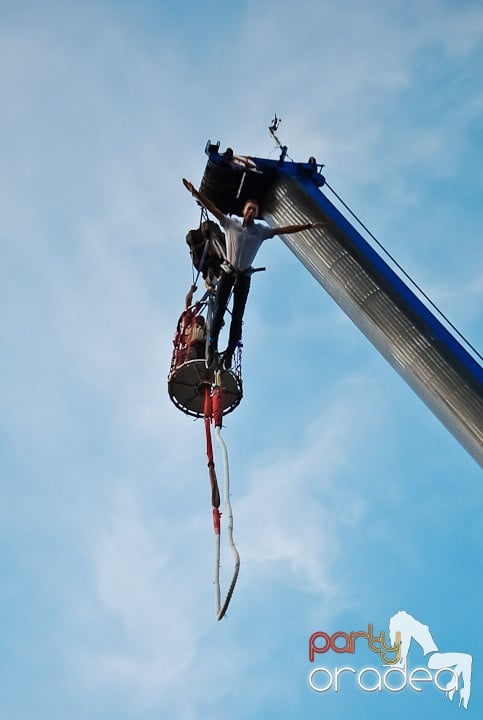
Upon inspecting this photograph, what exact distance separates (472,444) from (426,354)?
1373mm

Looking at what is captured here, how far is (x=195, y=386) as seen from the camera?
12.1 metres

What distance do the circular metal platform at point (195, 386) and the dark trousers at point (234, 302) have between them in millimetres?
456

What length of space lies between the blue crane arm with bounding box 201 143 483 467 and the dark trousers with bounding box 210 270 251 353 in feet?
6.29

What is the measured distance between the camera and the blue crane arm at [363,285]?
11.2 m

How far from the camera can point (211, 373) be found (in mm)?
11977

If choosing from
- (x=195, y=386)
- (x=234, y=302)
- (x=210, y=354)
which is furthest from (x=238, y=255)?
(x=195, y=386)

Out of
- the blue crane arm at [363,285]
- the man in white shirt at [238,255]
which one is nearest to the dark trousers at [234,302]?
the man in white shirt at [238,255]

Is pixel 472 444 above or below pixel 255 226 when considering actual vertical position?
below

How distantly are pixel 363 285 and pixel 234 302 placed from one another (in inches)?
83.0

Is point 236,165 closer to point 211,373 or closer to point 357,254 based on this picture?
point 357,254

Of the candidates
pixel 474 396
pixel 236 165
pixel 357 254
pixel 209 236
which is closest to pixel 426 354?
pixel 474 396

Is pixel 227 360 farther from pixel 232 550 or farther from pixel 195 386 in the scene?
pixel 232 550

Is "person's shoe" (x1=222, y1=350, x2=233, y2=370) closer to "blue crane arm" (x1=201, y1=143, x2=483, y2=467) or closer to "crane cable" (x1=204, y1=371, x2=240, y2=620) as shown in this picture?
"crane cable" (x1=204, y1=371, x2=240, y2=620)

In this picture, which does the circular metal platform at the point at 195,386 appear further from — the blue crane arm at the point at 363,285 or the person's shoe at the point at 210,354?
the blue crane arm at the point at 363,285
